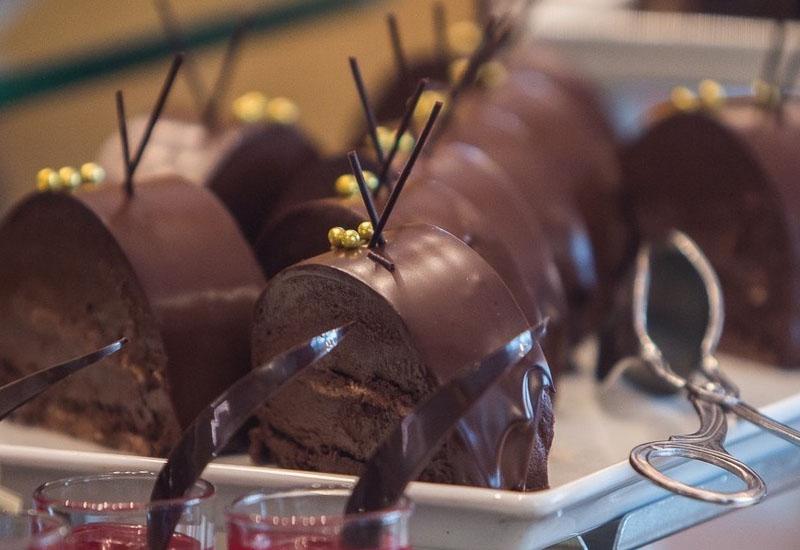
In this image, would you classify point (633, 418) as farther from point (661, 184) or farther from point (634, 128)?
point (634, 128)

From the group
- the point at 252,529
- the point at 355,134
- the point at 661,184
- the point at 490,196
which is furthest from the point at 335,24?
the point at 252,529

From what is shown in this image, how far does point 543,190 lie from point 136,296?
70 cm

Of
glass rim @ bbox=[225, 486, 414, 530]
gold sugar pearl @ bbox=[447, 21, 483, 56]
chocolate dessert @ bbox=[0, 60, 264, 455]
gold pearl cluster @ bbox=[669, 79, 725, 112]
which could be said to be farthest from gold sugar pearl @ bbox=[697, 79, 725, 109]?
glass rim @ bbox=[225, 486, 414, 530]

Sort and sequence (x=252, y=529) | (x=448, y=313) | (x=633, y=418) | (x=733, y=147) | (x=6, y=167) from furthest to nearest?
(x=6, y=167)
(x=733, y=147)
(x=633, y=418)
(x=448, y=313)
(x=252, y=529)

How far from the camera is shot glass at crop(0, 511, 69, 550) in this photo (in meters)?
0.71

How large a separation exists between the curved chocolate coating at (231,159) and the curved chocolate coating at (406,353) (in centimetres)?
56

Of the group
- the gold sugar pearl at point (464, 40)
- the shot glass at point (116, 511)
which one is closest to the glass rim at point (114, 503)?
the shot glass at point (116, 511)

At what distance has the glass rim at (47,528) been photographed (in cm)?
70

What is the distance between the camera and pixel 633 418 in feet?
4.67

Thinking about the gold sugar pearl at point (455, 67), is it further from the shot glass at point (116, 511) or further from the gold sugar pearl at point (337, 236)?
the shot glass at point (116, 511)

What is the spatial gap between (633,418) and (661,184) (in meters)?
0.61

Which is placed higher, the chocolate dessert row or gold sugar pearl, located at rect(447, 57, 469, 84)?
gold sugar pearl, located at rect(447, 57, 469, 84)

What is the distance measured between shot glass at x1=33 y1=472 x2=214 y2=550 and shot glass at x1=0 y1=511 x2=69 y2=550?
0.02 meters

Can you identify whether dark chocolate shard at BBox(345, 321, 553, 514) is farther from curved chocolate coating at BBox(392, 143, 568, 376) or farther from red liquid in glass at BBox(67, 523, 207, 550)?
curved chocolate coating at BBox(392, 143, 568, 376)
